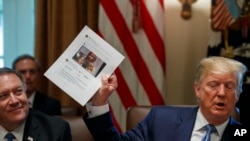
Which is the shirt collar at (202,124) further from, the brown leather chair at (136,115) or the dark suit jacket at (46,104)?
the dark suit jacket at (46,104)

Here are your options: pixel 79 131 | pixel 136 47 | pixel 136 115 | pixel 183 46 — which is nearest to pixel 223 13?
pixel 183 46

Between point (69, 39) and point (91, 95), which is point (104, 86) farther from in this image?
point (69, 39)

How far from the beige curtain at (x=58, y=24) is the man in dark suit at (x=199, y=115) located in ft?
→ 4.59

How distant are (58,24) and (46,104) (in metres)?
0.69

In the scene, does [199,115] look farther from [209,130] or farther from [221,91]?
[221,91]

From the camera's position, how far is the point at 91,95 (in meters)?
2.05

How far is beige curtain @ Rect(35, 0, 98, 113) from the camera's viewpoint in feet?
11.2

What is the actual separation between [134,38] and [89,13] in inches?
17.1

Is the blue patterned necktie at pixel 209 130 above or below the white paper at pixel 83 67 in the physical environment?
below

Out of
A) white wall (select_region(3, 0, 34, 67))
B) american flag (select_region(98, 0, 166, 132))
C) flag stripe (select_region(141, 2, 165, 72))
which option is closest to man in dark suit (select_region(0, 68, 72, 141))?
american flag (select_region(98, 0, 166, 132))

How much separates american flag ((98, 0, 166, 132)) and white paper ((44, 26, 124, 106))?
4.00 feet

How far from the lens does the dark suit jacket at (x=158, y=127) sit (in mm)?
2125

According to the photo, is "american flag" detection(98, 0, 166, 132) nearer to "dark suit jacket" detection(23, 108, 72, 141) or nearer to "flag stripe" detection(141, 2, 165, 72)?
"flag stripe" detection(141, 2, 165, 72)

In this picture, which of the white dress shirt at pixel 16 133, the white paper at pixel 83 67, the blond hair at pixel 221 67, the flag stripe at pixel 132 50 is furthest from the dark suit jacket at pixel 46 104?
the blond hair at pixel 221 67
